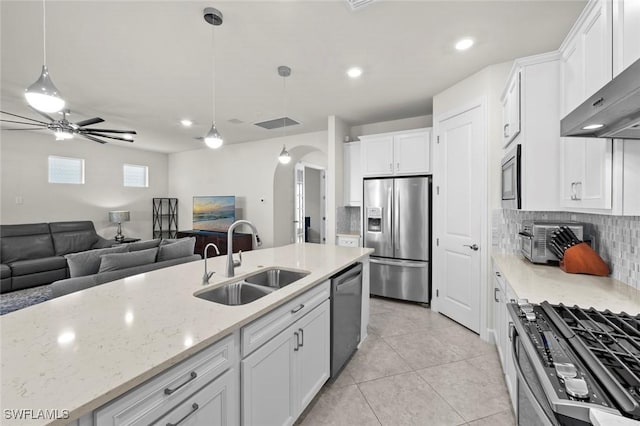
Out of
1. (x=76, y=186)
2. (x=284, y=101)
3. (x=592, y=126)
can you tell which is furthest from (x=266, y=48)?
(x=76, y=186)

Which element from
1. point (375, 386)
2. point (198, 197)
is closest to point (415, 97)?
point (375, 386)

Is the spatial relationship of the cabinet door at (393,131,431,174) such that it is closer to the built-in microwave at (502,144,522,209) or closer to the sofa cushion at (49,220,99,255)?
the built-in microwave at (502,144,522,209)

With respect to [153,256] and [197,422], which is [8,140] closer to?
[153,256]

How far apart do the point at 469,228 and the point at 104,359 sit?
312 centimetres

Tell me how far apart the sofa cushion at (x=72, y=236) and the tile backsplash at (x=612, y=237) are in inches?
275

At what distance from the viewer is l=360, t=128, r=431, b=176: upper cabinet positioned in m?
3.64

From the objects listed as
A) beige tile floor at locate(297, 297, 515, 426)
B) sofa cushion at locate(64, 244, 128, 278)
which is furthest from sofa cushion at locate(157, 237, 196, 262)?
beige tile floor at locate(297, 297, 515, 426)

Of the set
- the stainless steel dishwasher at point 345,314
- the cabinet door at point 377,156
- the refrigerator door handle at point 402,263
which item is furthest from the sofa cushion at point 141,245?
the cabinet door at point 377,156

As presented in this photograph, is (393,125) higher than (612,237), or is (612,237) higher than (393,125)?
(393,125)

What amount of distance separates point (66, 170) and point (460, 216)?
296 inches

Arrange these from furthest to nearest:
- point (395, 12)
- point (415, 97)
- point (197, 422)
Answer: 1. point (415, 97)
2. point (395, 12)
3. point (197, 422)

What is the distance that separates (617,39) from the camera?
1181mm

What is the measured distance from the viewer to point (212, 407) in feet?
3.34

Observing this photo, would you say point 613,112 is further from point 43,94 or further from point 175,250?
point 175,250
